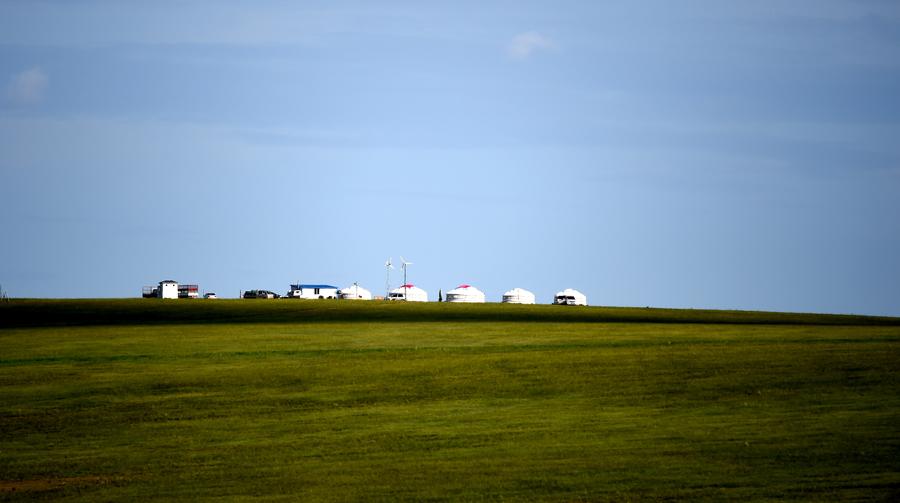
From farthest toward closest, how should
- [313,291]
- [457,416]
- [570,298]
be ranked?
[313,291] < [570,298] < [457,416]

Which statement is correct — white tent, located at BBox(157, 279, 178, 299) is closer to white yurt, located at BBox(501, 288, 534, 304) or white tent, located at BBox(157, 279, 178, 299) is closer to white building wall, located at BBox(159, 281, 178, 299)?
white building wall, located at BBox(159, 281, 178, 299)

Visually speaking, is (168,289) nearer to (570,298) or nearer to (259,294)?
(259,294)

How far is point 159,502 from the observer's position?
27.8 metres

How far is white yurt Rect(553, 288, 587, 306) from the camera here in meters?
148

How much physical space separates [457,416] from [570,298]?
368ft

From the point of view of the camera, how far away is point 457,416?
38719mm

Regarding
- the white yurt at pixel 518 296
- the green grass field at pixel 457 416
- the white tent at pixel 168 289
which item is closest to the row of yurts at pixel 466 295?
the white yurt at pixel 518 296

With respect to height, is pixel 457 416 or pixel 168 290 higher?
pixel 168 290

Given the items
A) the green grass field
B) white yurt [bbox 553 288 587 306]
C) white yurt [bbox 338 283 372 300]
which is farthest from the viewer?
white yurt [bbox 338 283 372 300]

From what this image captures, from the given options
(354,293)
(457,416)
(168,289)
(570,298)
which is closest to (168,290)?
(168,289)

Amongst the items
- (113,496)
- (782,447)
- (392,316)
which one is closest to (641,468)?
(782,447)

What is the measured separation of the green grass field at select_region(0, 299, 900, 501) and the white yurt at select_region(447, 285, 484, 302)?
82.6 meters

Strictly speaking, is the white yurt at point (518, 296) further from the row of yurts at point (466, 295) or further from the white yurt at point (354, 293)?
the white yurt at point (354, 293)

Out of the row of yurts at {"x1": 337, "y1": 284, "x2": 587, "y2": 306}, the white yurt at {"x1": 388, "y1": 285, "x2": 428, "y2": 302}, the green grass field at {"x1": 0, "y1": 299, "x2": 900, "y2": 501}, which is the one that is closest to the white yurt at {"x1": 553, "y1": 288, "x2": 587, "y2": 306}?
the row of yurts at {"x1": 337, "y1": 284, "x2": 587, "y2": 306}
